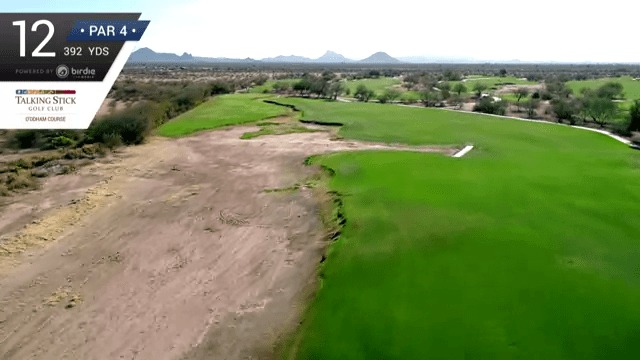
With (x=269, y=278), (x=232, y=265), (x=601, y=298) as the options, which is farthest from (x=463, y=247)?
(x=232, y=265)

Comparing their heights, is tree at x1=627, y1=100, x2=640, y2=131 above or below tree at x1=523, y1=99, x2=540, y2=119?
below

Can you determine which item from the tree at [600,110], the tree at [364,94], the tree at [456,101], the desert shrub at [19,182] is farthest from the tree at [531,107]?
the desert shrub at [19,182]

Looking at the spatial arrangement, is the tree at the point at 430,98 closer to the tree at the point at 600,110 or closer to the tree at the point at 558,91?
the tree at the point at 558,91

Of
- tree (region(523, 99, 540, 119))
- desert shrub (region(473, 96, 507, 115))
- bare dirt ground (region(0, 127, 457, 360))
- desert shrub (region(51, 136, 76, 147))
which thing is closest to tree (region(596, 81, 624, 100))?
tree (region(523, 99, 540, 119))

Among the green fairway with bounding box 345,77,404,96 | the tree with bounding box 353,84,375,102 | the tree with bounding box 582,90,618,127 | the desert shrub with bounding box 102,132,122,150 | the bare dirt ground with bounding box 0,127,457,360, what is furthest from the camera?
the green fairway with bounding box 345,77,404,96

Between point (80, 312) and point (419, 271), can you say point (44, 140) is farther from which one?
point (419, 271)

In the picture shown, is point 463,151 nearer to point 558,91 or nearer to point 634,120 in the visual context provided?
point 634,120

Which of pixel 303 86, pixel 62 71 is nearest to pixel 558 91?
pixel 303 86
